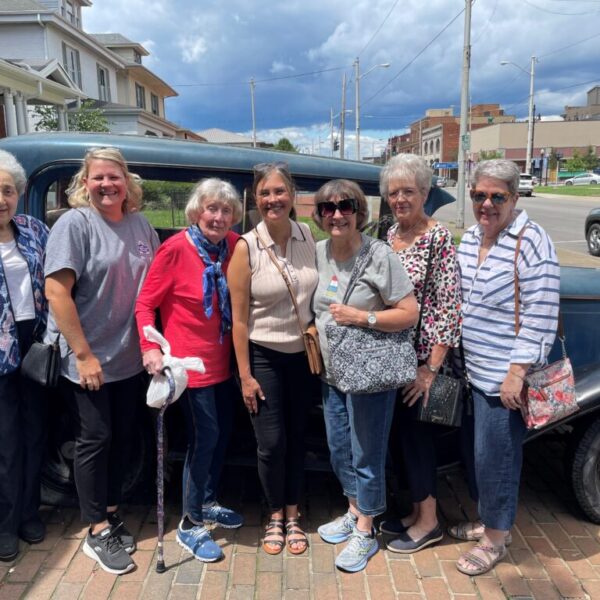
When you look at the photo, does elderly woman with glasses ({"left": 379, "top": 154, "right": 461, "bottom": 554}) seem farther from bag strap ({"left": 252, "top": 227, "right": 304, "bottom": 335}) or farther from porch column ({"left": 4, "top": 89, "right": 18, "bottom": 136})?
porch column ({"left": 4, "top": 89, "right": 18, "bottom": 136})

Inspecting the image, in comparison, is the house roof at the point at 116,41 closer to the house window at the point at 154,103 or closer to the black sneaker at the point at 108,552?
the house window at the point at 154,103

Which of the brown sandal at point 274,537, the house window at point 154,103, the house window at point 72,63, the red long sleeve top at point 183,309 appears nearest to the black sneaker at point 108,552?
the brown sandal at point 274,537

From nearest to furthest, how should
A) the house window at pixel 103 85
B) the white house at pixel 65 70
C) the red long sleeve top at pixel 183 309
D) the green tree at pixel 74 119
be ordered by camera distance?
the red long sleeve top at pixel 183 309 → the white house at pixel 65 70 → the green tree at pixel 74 119 → the house window at pixel 103 85

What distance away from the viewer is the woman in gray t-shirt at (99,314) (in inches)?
88.9

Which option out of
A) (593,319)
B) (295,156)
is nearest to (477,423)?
(593,319)

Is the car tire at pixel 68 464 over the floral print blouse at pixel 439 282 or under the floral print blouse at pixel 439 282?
under

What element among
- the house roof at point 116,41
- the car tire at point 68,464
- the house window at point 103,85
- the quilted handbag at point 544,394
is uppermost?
the house roof at point 116,41

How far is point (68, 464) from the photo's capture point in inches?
114

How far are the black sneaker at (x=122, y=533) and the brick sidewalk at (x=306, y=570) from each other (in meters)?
0.06

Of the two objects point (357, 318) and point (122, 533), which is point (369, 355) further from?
point (122, 533)

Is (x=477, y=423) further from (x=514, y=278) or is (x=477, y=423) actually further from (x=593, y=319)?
(x=593, y=319)

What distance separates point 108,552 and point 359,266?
5.82ft

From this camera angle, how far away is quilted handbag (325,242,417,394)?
7.38ft

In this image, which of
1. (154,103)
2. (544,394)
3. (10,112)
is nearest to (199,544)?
(544,394)
